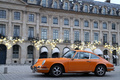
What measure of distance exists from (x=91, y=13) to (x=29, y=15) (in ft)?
45.8

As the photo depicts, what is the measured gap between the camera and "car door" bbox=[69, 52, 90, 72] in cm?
1069

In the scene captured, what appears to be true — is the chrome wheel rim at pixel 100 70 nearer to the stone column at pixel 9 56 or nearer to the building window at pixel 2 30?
the stone column at pixel 9 56

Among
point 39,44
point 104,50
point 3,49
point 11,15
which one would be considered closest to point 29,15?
point 11,15

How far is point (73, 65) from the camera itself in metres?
10.7

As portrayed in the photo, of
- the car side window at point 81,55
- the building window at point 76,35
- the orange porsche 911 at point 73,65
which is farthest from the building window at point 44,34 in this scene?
the car side window at point 81,55

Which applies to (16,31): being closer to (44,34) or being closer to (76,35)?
(44,34)

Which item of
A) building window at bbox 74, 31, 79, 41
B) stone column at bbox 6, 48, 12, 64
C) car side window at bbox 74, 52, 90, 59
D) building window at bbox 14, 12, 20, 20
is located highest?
building window at bbox 14, 12, 20, 20

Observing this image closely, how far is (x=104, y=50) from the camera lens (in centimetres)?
4038

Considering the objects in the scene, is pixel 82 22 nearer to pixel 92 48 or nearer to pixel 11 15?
pixel 92 48

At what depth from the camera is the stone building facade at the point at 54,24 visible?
3152cm

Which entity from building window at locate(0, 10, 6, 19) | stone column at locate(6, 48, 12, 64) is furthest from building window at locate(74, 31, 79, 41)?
building window at locate(0, 10, 6, 19)

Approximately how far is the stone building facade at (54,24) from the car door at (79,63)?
16.9m

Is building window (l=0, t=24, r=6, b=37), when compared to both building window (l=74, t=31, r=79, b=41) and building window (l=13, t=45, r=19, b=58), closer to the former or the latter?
building window (l=13, t=45, r=19, b=58)

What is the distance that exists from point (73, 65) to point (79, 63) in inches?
16.1
